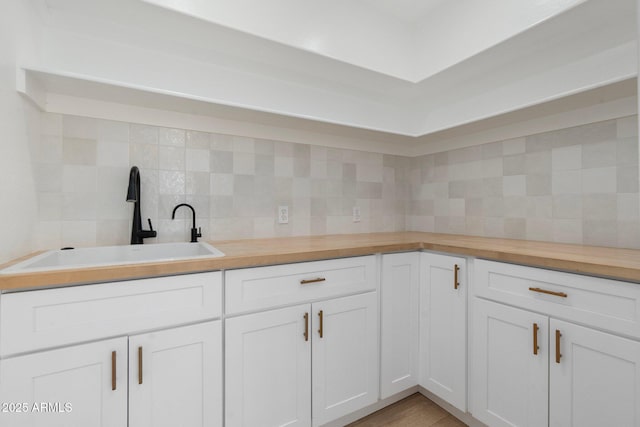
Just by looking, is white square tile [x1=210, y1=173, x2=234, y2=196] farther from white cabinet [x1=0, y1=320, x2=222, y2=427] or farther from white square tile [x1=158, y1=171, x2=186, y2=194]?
white cabinet [x1=0, y1=320, x2=222, y2=427]

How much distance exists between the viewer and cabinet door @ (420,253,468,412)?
1533mm

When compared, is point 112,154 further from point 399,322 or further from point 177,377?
point 399,322

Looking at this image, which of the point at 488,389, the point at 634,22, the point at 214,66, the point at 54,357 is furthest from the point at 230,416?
the point at 634,22

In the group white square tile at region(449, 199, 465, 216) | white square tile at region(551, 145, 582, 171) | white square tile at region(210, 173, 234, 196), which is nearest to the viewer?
white square tile at region(551, 145, 582, 171)

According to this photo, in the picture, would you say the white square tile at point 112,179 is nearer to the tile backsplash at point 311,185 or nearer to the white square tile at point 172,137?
the tile backsplash at point 311,185

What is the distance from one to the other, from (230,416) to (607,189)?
2.09m

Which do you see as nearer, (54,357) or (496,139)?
(54,357)

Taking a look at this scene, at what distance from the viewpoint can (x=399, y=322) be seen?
1681 mm

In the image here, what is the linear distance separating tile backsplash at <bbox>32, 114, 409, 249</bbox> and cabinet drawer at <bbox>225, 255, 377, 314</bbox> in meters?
0.63

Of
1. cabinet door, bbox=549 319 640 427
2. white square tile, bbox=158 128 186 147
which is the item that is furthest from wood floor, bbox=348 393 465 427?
white square tile, bbox=158 128 186 147

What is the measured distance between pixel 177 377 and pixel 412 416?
1276mm

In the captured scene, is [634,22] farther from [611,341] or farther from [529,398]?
[529,398]

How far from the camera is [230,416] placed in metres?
1.19

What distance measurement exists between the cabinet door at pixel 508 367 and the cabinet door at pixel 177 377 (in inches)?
47.7
